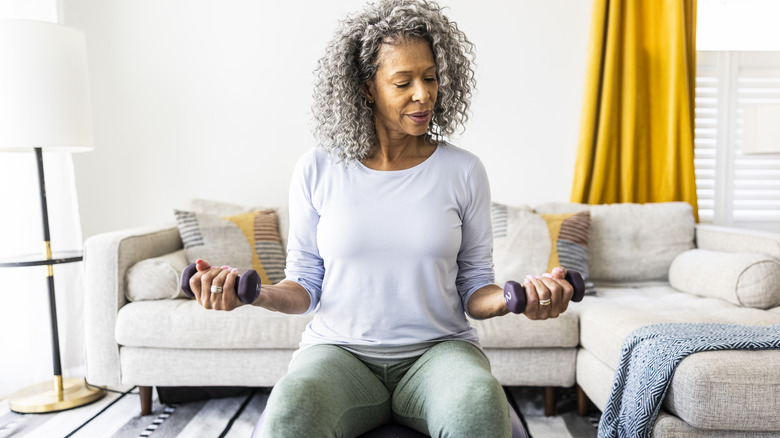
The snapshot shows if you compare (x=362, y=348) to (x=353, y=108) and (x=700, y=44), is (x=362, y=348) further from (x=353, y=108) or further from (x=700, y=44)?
(x=700, y=44)

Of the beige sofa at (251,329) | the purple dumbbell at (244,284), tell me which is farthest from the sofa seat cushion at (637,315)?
the purple dumbbell at (244,284)

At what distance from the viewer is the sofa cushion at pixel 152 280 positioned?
6.68ft

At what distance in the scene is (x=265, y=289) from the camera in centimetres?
105

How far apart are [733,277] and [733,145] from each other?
50.2 inches

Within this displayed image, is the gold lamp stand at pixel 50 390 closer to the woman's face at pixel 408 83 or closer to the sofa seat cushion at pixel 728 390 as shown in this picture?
the woman's face at pixel 408 83

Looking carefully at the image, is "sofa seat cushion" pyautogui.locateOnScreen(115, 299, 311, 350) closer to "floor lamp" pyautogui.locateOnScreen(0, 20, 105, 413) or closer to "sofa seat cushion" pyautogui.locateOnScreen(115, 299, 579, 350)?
"sofa seat cushion" pyautogui.locateOnScreen(115, 299, 579, 350)

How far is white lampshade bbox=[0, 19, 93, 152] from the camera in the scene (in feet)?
6.56

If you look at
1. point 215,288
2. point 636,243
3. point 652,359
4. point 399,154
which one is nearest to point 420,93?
point 399,154

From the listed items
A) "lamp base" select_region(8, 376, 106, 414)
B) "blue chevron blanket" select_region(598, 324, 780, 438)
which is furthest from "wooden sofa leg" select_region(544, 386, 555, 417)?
"lamp base" select_region(8, 376, 106, 414)

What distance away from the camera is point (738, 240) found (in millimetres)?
2273

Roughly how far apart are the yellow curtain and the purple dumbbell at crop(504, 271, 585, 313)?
2.02 m

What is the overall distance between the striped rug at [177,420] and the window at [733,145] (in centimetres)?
155

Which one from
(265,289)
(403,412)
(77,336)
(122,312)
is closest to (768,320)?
(403,412)

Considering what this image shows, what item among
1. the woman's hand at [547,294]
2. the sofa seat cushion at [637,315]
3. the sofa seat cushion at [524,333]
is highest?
the woman's hand at [547,294]
